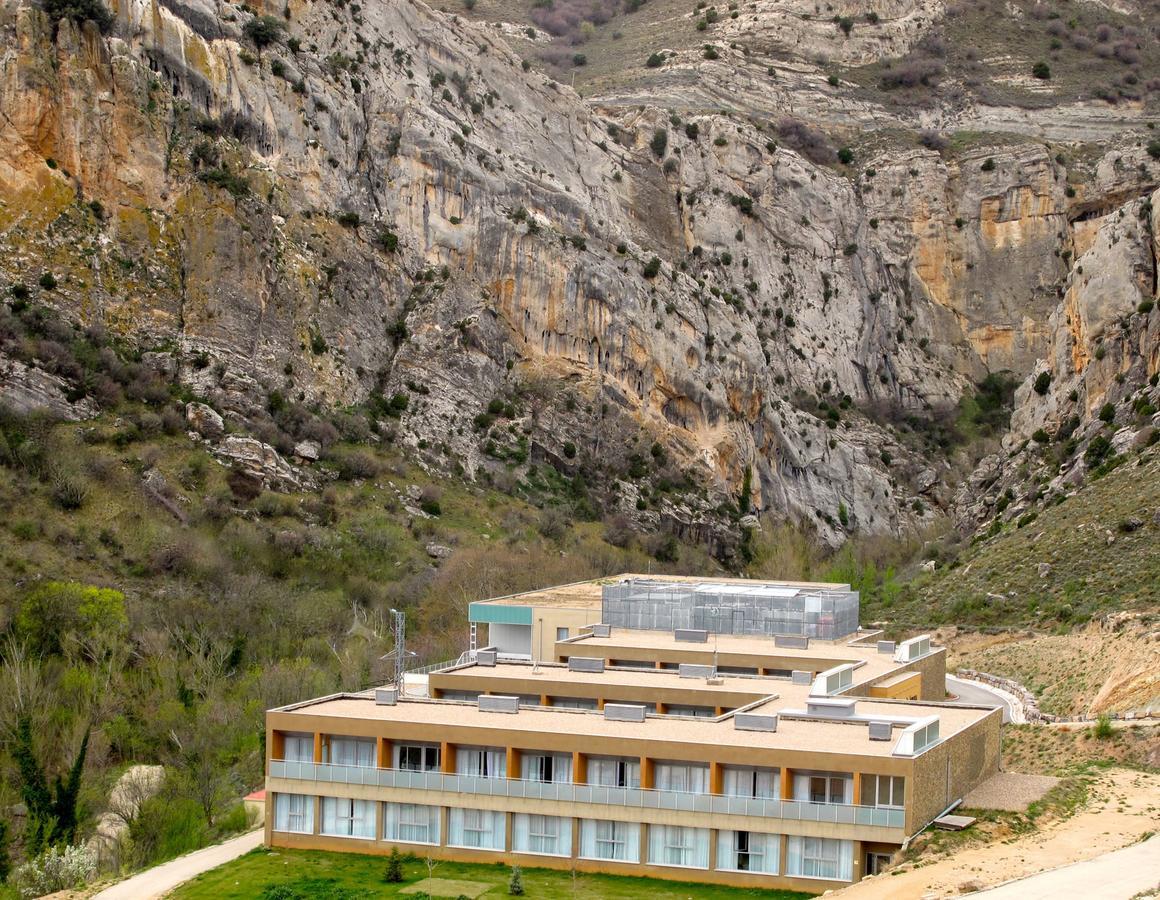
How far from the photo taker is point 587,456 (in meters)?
95.9

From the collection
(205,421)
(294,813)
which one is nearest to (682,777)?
(294,813)

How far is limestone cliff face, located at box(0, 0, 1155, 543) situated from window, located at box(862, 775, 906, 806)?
53852mm

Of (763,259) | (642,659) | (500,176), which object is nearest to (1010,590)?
(642,659)

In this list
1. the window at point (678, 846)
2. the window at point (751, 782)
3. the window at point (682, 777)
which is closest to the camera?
the window at point (751, 782)

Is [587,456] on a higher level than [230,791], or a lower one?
higher

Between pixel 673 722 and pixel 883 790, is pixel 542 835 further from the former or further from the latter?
pixel 883 790

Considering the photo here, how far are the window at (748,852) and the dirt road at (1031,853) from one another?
2162 mm

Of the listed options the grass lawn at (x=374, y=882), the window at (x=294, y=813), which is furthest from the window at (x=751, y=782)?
the window at (x=294, y=813)

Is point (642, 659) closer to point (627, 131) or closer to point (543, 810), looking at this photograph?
point (543, 810)

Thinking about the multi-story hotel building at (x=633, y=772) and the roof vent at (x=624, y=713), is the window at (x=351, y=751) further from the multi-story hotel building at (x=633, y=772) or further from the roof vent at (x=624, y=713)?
the roof vent at (x=624, y=713)

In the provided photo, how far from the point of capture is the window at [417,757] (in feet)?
115

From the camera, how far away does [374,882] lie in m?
32.3

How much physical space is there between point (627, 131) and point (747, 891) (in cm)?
9374

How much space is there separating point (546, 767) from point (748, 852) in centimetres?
517
